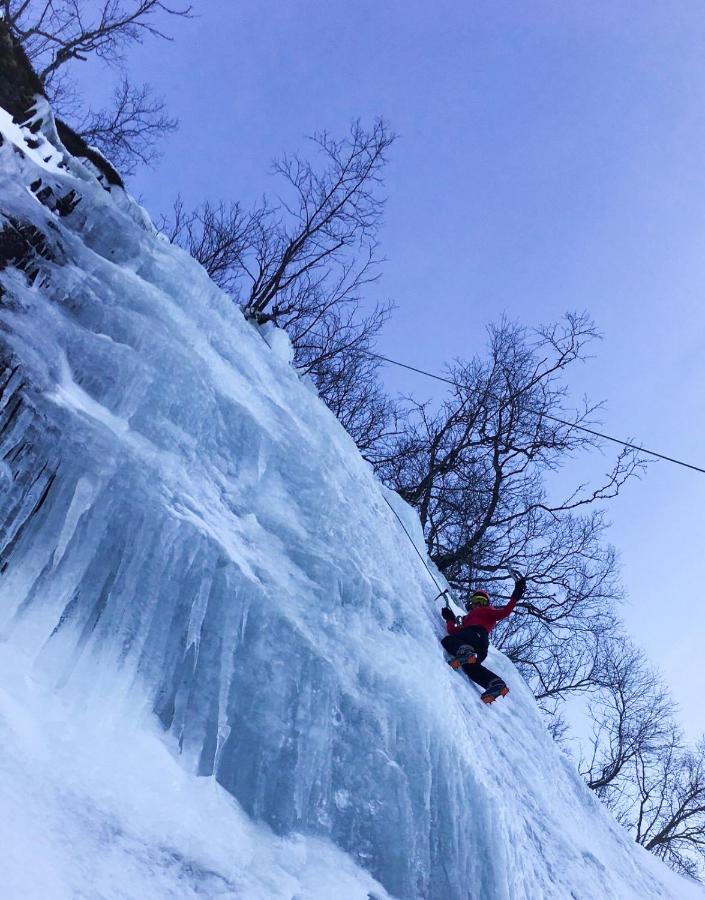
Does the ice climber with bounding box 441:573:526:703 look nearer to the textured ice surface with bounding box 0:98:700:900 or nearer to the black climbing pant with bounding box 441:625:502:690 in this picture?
the black climbing pant with bounding box 441:625:502:690

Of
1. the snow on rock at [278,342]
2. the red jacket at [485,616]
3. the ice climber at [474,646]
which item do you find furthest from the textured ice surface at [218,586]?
the snow on rock at [278,342]

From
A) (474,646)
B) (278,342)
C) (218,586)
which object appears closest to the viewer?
(218,586)

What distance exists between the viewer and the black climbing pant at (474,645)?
4.97m

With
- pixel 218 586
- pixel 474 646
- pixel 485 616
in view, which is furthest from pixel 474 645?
pixel 218 586

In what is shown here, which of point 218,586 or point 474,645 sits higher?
point 474,645

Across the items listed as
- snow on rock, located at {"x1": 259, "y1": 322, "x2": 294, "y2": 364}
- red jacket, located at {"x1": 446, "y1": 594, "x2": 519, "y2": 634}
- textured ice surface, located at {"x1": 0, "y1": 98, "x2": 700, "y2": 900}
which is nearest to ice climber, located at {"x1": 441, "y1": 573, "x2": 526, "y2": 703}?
red jacket, located at {"x1": 446, "y1": 594, "x2": 519, "y2": 634}

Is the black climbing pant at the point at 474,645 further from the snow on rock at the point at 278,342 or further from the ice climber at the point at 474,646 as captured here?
the snow on rock at the point at 278,342

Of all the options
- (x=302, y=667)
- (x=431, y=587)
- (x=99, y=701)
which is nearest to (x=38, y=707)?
(x=99, y=701)

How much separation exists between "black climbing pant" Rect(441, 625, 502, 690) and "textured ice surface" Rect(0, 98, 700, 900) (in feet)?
0.79

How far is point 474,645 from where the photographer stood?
4996 mm

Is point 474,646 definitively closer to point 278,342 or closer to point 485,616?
point 485,616

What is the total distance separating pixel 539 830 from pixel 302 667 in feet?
7.00

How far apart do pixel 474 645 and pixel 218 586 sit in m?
2.43

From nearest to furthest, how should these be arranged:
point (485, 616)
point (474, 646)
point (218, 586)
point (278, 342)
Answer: point (218, 586) → point (474, 646) → point (485, 616) → point (278, 342)
